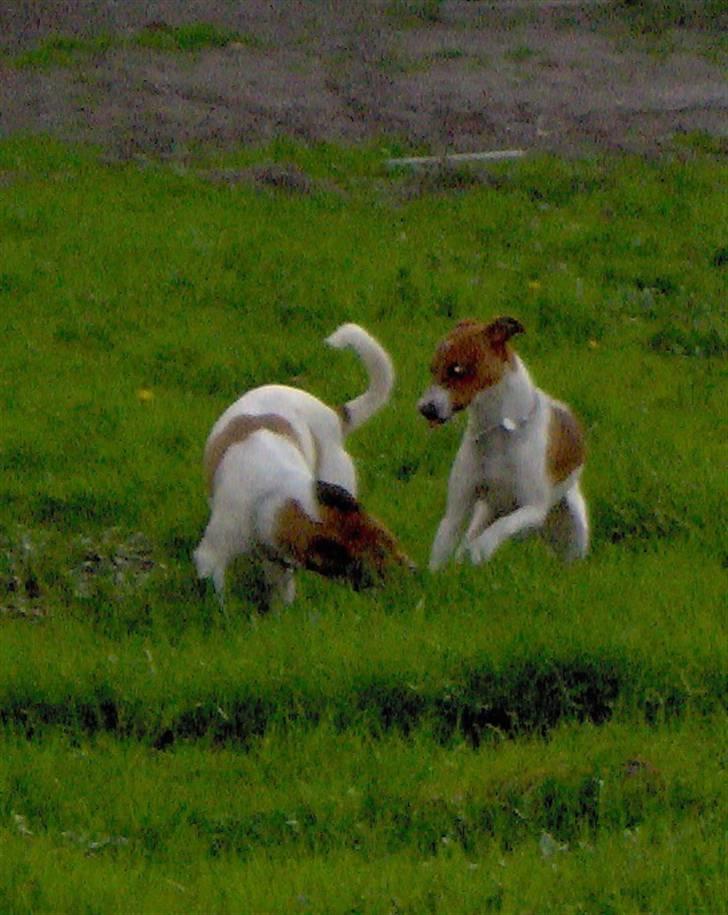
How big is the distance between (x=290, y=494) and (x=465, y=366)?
0.92 m

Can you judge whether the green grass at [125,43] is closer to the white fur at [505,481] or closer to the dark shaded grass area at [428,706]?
the white fur at [505,481]

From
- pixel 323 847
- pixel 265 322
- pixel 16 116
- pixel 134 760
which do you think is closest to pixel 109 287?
pixel 265 322

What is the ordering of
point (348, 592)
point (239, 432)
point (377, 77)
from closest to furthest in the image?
point (348, 592), point (239, 432), point (377, 77)

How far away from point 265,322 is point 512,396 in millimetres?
3973

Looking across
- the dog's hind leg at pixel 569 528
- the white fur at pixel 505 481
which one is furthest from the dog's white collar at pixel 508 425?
the dog's hind leg at pixel 569 528

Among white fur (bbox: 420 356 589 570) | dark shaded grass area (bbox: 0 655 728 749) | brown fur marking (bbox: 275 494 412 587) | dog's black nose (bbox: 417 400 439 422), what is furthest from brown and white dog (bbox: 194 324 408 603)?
dark shaded grass area (bbox: 0 655 728 749)

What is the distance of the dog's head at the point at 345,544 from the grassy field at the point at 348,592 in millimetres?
109

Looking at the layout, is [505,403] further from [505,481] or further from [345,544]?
[345,544]

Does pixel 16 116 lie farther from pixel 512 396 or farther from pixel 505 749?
pixel 505 749

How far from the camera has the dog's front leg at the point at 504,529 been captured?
8.47m

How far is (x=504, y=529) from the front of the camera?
856 centimetres

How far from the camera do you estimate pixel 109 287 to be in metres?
12.7

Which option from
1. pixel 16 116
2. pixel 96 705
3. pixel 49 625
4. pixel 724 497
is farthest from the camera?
pixel 16 116

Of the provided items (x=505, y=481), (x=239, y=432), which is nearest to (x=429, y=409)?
(x=505, y=481)
